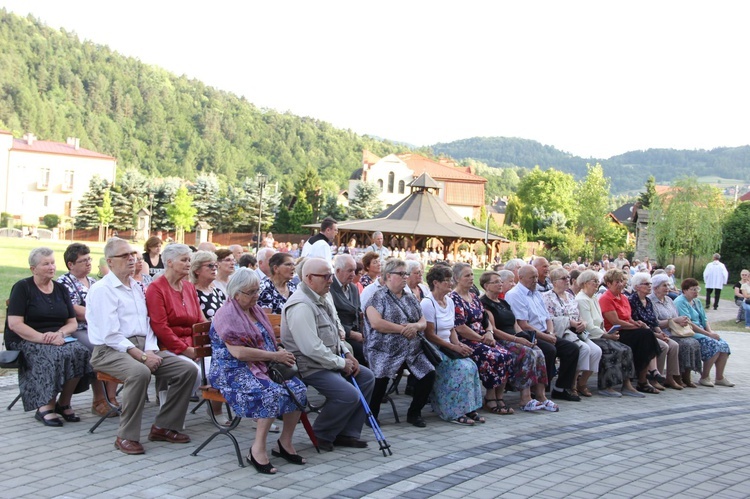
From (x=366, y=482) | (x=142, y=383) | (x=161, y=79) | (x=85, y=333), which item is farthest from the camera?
(x=161, y=79)

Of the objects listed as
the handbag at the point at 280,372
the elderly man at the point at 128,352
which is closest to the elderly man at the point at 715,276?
the handbag at the point at 280,372

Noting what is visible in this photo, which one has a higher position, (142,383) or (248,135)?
(248,135)

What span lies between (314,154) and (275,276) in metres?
137

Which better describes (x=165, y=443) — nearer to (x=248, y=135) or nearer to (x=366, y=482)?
(x=366, y=482)

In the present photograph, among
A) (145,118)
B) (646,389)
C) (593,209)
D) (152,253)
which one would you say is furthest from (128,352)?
(145,118)

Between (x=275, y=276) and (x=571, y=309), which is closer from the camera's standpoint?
(x=275, y=276)

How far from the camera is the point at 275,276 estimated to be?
7723 millimetres

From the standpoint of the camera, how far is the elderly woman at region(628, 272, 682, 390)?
10.9 metres

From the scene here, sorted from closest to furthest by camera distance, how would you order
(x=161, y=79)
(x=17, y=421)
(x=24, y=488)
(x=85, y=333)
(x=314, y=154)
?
(x=24, y=488) < (x=17, y=421) < (x=85, y=333) < (x=314, y=154) < (x=161, y=79)

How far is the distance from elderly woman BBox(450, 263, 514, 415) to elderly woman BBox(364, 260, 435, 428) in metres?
0.87

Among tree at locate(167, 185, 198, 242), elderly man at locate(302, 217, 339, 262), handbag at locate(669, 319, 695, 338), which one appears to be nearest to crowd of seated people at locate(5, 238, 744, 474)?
handbag at locate(669, 319, 695, 338)

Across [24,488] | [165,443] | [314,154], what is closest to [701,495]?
[165,443]

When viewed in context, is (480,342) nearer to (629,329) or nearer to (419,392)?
(419,392)

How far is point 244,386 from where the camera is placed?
5.79m
